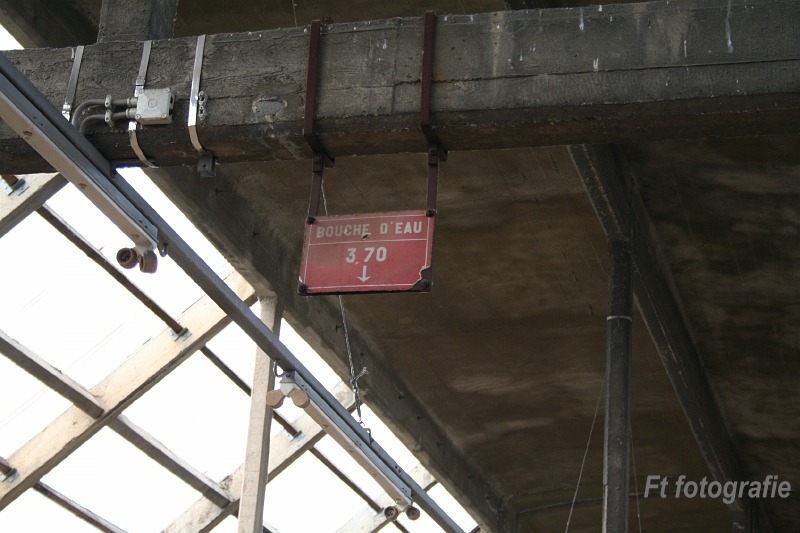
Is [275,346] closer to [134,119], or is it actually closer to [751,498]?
[134,119]

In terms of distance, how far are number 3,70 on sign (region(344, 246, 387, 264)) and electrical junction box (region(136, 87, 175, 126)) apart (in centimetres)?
148

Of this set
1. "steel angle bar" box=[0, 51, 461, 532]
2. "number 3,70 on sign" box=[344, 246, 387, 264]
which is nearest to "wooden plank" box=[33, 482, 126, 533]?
"steel angle bar" box=[0, 51, 461, 532]

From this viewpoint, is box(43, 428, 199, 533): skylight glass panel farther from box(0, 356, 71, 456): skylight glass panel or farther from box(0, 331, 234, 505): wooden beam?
box(0, 356, 71, 456): skylight glass panel

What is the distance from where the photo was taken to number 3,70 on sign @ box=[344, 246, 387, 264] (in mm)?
7871

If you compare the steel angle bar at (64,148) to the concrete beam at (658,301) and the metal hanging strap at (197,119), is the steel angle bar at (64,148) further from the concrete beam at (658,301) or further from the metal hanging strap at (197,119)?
the concrete beam at (658,301)

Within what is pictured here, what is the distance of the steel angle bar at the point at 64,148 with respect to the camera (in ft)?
25.0

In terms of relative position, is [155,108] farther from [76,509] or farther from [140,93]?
[76,509]

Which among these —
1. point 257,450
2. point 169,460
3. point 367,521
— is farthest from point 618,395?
point 367,521

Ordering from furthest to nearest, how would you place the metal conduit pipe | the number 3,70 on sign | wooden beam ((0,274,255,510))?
wooden beam ((0,274,255,510)) < the metal conduit pipe < the number 3,70 on sign

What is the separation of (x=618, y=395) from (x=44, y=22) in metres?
6.59

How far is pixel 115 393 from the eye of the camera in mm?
15422

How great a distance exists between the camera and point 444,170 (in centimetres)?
1458

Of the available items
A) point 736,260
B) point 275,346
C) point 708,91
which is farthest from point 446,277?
point 708,91

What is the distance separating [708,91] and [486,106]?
4.19 feet
